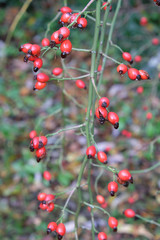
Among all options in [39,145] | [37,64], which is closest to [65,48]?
[37,64]

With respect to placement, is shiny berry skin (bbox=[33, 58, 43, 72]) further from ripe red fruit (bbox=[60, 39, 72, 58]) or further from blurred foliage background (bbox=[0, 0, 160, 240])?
blurred foliage background (bbox=[0, 0, 160, 240])

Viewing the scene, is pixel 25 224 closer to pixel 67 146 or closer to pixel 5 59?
pixel 67 146

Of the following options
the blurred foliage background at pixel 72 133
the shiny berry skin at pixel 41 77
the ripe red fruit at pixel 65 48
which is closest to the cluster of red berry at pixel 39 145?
the shiny berry skin at pixel 41 77

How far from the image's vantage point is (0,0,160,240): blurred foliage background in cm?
303

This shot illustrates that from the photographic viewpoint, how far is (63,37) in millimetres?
1104

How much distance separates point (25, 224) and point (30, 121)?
1.66m

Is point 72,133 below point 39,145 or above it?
below

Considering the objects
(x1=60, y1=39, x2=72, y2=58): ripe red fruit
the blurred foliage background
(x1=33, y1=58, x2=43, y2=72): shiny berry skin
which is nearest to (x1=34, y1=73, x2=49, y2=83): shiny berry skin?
(x1=33, y1=58, x2=43, y2=72): shiny berry skin

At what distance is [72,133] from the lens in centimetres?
296

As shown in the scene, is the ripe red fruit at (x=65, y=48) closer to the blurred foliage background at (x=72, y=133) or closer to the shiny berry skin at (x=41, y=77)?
the shiny berry skin at (x=41, y=77)

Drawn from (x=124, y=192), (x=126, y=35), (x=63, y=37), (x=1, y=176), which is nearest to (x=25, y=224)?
(x=1, y=176)

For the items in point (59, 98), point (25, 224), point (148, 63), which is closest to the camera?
point (25, 224)

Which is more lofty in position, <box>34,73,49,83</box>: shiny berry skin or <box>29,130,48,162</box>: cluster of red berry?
<box>34,73,49,83</box>: shiny berry skin

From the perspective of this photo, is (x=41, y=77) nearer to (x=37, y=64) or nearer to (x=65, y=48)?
(x=37, y=64)
